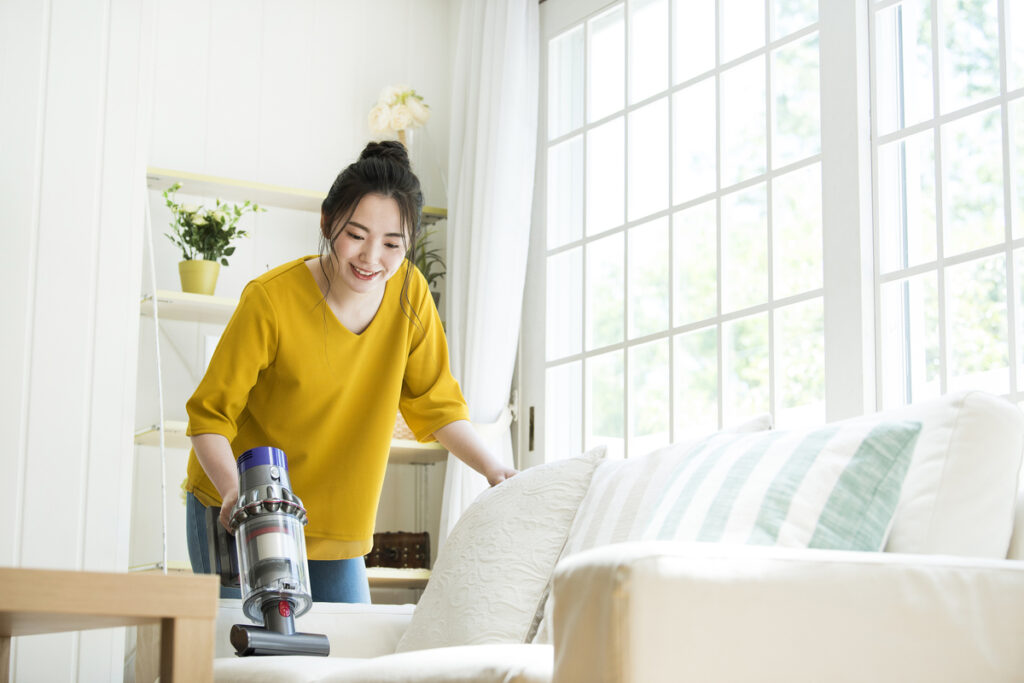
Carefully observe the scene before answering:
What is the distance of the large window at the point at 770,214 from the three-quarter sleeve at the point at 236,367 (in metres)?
1.10

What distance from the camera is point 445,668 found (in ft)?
4.26

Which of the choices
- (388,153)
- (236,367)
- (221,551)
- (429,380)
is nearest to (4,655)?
(221,551)

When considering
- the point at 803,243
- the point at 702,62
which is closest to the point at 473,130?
the point at 702,62

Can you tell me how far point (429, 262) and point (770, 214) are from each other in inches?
55.7

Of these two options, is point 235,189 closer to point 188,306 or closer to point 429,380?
point 188,306

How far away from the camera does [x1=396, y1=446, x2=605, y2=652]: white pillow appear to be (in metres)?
1.86

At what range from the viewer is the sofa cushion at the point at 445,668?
1.23 m

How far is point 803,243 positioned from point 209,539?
1.43 meters

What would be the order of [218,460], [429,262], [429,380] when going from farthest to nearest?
[429,262], [429,380], [218,460]

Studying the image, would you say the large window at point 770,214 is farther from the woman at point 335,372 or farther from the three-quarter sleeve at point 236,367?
the three-quarter sleeve at point 236,367

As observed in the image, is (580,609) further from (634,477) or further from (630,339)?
(630,339)

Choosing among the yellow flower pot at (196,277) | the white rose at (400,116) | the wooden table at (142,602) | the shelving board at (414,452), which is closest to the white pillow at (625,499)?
the wooden table at (142,602)

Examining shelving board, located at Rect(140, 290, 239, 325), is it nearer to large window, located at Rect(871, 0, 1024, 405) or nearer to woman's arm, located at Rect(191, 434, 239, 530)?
woman's arm, located at Rect(191, 434, 239, 530)

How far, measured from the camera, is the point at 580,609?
108 cm
